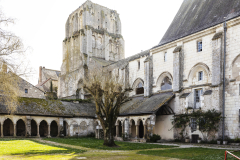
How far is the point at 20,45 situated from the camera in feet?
54.3

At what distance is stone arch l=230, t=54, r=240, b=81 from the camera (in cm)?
1944

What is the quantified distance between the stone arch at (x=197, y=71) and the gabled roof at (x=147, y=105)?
99.1 inches

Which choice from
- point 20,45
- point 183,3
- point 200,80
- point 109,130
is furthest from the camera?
point 183,3

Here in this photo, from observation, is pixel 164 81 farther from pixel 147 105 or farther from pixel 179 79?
pixel 147 105

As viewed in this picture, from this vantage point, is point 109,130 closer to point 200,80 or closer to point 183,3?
point 200,80

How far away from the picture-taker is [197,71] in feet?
76.1

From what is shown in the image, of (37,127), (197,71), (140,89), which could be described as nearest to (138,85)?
(140,89)

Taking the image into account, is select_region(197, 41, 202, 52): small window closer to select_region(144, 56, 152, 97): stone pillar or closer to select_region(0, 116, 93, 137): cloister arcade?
select_region(144, 56, 152, 97): stone pillar

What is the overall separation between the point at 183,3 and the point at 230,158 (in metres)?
23.6

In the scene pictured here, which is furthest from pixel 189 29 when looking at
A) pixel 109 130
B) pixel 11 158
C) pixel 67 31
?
pixel 67 31

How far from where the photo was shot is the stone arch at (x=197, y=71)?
22.0 meters

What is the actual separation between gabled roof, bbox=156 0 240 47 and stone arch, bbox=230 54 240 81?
3.76m

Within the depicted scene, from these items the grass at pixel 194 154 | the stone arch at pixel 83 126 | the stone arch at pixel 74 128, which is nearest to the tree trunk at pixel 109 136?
the grass at pixel 194 154

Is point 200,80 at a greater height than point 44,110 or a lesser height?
greater
